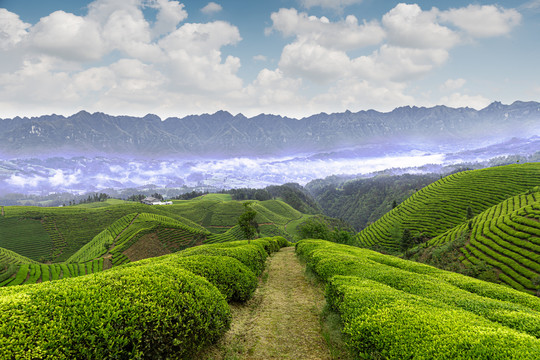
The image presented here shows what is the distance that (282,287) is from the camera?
18.1m

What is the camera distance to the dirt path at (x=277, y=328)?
8781mm

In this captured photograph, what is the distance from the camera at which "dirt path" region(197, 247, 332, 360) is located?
878 cm

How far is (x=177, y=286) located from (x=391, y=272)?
1235cm

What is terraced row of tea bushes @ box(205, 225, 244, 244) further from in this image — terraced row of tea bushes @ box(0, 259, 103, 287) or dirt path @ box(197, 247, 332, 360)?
dirt path @ box(197, 247, 332, 360)

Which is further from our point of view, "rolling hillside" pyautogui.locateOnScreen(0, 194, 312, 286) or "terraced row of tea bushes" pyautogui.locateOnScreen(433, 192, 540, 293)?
"rolling hillside" pyautogui.locateOnScreen(0, 194, 312, 286)

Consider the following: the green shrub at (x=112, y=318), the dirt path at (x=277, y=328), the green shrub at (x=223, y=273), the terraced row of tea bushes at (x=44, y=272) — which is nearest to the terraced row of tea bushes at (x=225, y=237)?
the terraced row of tea bushes at (x=44, y=272)

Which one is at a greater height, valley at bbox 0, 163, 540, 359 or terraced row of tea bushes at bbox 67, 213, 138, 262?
valley at bbox 0, 163, 540, 359

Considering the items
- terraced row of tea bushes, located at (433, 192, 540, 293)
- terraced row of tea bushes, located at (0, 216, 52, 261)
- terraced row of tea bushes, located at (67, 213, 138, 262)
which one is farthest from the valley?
terraced row of tea bushes, located at (0, 216, 52, 261)

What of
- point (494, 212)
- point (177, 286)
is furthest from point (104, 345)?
point (494, 212)

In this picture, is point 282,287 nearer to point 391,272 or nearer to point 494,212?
point 391,272

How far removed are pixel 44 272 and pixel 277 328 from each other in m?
84.8

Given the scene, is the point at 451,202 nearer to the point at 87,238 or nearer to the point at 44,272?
the point at 44,272

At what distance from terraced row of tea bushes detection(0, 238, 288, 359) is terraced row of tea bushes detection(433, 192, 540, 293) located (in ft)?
159

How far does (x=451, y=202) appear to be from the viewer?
95.7 m
